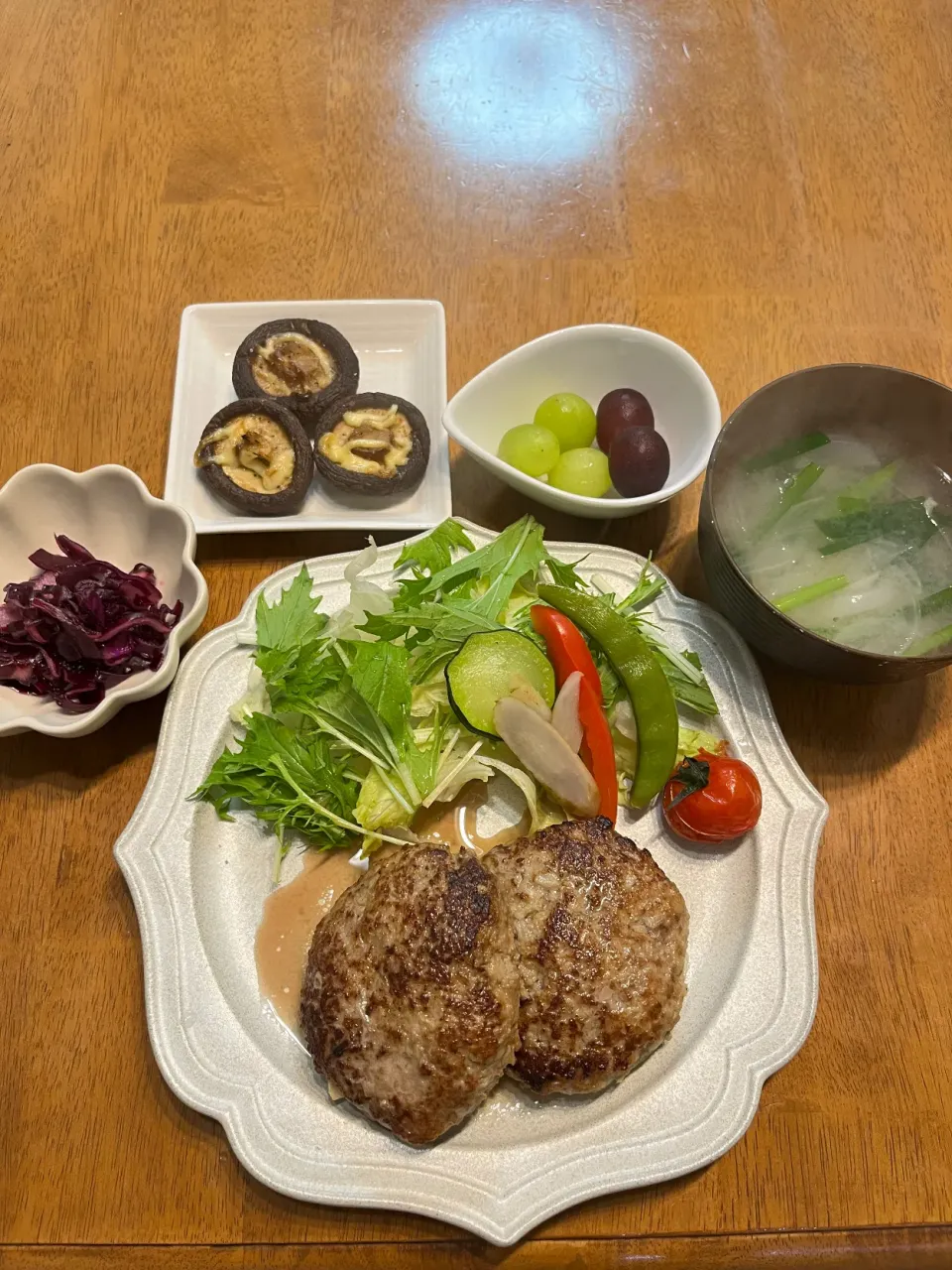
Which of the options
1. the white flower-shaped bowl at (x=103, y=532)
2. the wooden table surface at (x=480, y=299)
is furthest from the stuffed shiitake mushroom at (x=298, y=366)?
the white flower-shaped bowl at (x=103, y=532)

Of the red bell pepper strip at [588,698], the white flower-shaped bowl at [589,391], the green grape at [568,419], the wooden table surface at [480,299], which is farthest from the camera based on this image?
the green grape at [568,419]

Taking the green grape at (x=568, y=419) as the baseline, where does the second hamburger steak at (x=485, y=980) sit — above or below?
below

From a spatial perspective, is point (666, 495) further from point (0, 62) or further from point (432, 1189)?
point (0, 62)

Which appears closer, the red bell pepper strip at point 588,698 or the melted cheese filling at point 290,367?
the red bell pepper strip at point 588,698

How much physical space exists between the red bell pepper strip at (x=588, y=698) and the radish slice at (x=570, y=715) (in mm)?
17

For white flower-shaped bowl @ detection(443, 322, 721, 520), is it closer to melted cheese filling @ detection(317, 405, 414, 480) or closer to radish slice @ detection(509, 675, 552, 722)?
melted cheese filling @ detection(317, 405, 414, 480)

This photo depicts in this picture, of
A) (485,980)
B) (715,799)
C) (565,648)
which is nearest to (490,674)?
(565,648)

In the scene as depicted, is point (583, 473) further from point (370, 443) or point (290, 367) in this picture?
point (290, 367)

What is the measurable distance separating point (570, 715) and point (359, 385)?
148 cm

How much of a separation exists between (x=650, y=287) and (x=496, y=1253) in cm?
319

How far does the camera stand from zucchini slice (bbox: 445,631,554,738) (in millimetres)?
2332

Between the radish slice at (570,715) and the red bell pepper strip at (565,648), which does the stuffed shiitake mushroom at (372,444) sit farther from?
the radish slice at (570,715)

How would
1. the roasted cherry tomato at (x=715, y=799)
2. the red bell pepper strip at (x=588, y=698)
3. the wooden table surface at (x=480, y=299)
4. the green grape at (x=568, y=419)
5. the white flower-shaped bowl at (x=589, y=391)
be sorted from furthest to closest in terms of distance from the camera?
1. the green grape at (x=568, y=419)
2. the white flower-shaped bowl at (x=589, y=391)
3. the red bell pepper strip at (x=588, y=698)
4. the roasted cherry tomato at (x=715, y=799)
5. the wooden table surface at (x=480, y=299)

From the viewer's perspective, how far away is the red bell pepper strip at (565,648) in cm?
239
